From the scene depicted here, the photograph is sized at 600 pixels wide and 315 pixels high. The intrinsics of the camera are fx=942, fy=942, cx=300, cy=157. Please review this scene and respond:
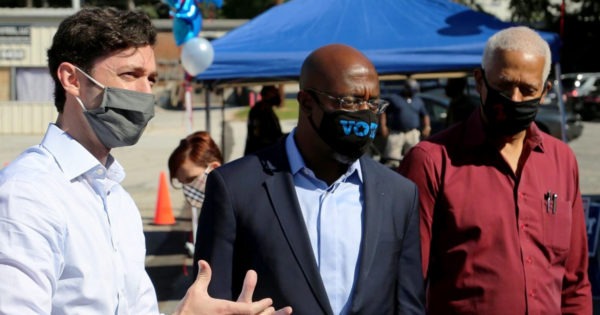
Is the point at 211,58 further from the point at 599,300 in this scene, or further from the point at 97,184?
the point at 97,184

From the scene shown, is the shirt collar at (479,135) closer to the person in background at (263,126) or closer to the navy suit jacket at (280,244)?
the navy suit jacket at (280,244)

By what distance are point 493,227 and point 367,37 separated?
20.9ft

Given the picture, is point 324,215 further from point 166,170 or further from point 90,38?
point 166,170

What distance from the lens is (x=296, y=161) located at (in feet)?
9.59

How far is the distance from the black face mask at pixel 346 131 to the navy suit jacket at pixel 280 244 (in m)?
0.10

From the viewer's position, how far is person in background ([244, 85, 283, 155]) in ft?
36.1

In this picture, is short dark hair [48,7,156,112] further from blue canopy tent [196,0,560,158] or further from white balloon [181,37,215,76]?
blue canopy tent [196,0,560,158]

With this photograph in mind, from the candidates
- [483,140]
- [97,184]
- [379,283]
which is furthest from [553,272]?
[97,184]

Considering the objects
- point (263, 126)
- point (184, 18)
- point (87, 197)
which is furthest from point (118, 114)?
point (263, 126)

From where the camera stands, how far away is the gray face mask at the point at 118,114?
2.20 m

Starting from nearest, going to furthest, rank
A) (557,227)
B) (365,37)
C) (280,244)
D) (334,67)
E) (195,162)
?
(280,244) → (334,67) → (557,227) → (195,162) → (365,37)

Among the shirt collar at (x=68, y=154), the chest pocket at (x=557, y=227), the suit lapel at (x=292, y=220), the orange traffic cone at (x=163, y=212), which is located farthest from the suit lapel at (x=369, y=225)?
the orange traffic cone at (x=163, y=212)

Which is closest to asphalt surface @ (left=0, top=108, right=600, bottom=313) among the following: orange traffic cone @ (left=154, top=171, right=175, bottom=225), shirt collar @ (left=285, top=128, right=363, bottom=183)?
orange traffic cone @ (left=154, top=171, right=175, bottom=225)

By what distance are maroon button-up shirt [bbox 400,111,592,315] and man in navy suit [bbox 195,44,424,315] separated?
311mm
